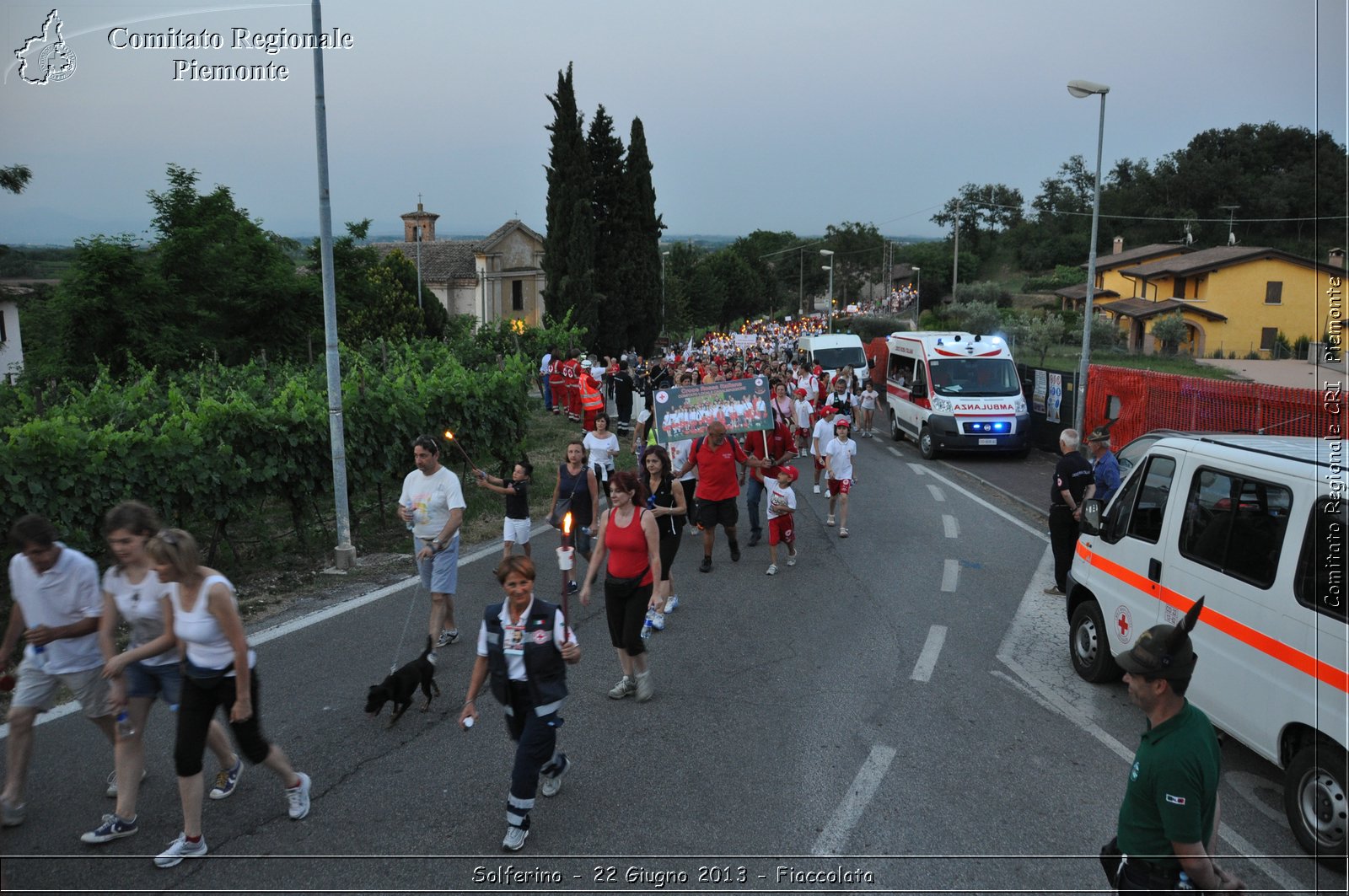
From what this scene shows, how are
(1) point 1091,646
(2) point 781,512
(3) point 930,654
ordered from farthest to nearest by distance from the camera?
(2) point 781,512
(3) point 930,654
(1) point 1091,646

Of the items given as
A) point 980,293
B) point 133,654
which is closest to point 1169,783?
point 133,654

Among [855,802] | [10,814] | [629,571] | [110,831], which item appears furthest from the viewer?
[629,571]

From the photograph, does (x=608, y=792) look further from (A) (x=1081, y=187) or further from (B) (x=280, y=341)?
(A) (x=1081, y=187)

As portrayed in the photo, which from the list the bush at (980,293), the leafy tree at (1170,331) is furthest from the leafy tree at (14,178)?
the bush at (980,293)

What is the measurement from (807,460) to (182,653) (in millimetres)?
16395

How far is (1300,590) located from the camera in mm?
4828

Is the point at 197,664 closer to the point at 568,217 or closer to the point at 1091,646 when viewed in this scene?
the point at 1091,646

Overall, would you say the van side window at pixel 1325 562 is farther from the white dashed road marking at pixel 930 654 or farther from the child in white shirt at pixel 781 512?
the child in white shirt at pixel 781 512

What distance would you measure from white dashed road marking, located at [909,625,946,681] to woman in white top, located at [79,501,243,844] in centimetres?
513

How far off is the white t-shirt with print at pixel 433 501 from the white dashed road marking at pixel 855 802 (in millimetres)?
3625

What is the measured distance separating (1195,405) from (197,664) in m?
17.5

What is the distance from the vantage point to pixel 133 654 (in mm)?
4820

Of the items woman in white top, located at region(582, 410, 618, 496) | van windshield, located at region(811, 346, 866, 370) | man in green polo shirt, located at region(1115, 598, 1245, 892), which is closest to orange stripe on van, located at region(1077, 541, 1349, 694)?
man in green polo shirt, located at region(1115, 598, 1245, 892)

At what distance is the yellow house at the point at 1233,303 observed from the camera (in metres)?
49.5
